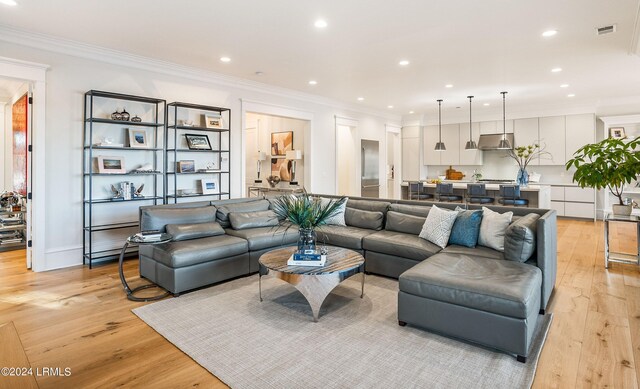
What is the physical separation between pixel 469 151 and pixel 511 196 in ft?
10.6

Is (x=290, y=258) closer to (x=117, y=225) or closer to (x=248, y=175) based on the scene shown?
(x=117, y=225)

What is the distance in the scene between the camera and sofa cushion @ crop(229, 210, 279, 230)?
175 inches

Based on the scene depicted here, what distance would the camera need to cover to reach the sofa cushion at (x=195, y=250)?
348 cm

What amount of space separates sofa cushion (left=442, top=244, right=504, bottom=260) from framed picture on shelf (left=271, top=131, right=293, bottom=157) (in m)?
5.12

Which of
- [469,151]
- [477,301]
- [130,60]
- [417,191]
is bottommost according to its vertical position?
[477,301]

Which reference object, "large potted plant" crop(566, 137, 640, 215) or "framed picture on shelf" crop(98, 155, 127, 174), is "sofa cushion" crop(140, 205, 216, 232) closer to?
Result: "framed picture on shelf" crop(98, 155, 127, 174)

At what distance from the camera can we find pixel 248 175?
8.96 m

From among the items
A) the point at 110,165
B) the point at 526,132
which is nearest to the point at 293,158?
the point at 110,165

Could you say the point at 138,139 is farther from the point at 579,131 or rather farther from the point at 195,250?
the point at 579,131

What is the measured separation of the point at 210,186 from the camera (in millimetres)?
5781

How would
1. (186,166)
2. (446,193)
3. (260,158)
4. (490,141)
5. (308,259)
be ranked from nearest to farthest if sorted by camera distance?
(308,259)
(186,166)
(446,193)
(260,158)
(490,141)

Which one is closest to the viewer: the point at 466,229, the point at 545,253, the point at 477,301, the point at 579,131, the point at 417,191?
the point at 477,301

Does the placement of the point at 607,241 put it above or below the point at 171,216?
below

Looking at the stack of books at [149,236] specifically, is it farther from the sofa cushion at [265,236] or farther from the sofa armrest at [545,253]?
the sofa armrest at [545,253]
